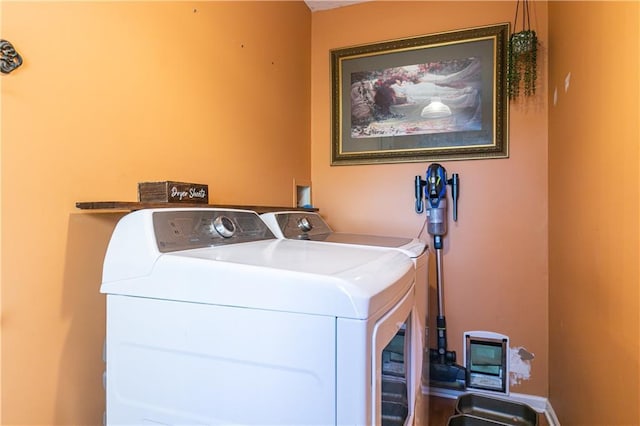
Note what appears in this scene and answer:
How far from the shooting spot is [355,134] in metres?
2.41

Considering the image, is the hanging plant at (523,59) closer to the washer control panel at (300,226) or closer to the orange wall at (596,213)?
the orange wall at (596,213)

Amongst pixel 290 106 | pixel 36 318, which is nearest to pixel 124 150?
pixel 36 318

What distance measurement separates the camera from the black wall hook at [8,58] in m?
0.78

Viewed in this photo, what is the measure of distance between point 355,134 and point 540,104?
3.64 ft

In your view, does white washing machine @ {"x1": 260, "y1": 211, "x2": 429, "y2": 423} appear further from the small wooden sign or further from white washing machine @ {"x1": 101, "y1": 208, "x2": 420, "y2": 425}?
the small wooden sign

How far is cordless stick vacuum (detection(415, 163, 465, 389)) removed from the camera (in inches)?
83.0

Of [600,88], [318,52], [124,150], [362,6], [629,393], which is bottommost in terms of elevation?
[629,393]

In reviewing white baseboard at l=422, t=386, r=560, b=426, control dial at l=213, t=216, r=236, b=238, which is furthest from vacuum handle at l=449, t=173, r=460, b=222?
control dial at l=213, t=216, r=236, b=238

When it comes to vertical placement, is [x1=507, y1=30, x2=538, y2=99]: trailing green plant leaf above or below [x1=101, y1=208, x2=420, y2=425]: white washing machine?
above

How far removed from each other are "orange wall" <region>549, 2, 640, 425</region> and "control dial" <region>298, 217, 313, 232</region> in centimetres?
111

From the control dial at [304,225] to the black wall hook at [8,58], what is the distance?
1.07 m

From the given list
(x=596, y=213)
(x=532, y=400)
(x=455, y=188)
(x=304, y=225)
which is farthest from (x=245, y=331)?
(x=532, y=400)

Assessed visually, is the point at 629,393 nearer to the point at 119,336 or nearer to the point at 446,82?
the point at 119,336

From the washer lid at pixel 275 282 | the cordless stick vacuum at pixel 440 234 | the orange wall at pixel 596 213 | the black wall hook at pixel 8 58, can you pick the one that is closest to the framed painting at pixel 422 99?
the cordless stick vacuum at pixel 440 234
